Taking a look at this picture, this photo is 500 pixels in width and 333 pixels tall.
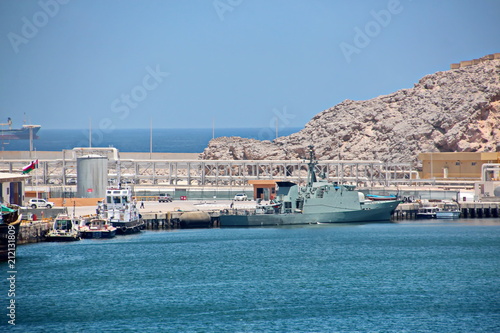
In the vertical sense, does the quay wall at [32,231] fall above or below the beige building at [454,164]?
below

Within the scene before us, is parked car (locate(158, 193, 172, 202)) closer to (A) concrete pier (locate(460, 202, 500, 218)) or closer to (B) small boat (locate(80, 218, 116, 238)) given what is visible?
(B) small boat (locate(80, 218, 116, 238))

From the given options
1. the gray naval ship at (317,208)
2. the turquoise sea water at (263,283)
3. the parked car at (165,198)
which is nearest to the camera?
the turquoise sea water at (263,283)

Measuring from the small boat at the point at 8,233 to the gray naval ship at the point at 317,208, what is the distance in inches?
996

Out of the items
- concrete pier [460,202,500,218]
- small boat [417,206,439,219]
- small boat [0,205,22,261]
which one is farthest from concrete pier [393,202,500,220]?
small boat [0,205,22,261]

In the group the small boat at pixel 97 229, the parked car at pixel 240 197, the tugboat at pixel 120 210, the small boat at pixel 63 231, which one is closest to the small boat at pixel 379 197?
the parked car at pixel 240 197

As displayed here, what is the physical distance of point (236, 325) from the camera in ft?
123

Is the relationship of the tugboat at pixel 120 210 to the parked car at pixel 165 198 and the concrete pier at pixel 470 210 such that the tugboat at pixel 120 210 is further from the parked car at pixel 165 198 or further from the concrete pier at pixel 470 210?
the concrete pier at pixel 470 210

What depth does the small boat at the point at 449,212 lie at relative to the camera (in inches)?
3086

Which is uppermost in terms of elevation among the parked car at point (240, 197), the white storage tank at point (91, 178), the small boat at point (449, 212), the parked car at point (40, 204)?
the white storage tank at point (91, 178)

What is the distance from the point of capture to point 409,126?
10588cm

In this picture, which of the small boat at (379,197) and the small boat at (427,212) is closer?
the small boat at (427,212)

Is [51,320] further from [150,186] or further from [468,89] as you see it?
[468,89]

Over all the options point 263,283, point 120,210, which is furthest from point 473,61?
point 263,283

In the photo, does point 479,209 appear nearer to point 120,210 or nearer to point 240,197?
point 240,197
